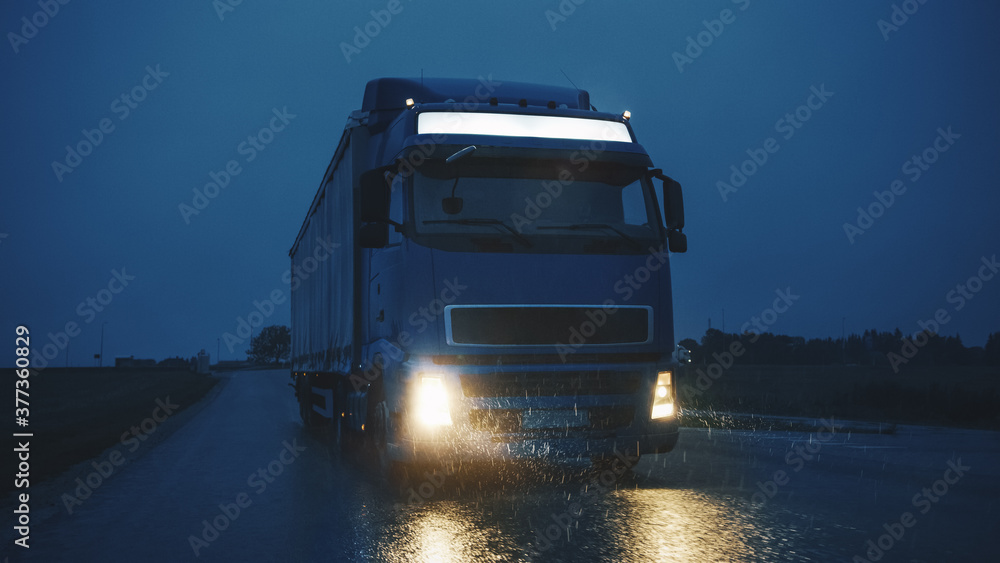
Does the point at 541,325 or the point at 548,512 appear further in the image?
the point at 541,325

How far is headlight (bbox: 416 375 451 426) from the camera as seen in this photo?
22.7 feet

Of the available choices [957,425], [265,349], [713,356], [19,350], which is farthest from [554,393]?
[265,349]

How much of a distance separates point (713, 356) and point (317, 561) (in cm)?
6038

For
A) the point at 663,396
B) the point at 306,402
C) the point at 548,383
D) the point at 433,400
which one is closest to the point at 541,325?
the point at 548,383

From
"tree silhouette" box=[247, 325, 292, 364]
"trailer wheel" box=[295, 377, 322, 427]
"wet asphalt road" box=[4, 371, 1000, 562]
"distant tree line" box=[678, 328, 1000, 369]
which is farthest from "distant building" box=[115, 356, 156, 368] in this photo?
"wet asphalt road" box=[4, 371, 1000, 562]

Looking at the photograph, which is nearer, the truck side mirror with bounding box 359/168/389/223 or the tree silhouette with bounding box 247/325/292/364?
the truck side mirror with bounding box 359/168/389/223

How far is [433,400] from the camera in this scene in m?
6.95

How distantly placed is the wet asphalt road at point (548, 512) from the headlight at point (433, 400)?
69cm

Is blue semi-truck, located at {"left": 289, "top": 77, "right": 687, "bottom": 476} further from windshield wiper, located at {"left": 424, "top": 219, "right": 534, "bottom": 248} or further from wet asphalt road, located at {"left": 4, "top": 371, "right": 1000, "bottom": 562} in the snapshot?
wet asphalt road, located at {"left": 4, "top": 371, "right": 1000, "bottom": 562}

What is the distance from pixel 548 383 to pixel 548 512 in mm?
1104

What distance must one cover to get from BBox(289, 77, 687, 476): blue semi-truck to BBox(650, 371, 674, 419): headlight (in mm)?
13

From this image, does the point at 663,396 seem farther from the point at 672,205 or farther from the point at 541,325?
the point at 672,205

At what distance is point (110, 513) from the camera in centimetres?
684

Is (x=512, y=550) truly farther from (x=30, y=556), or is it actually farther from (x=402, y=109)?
(x=402, y=109)
